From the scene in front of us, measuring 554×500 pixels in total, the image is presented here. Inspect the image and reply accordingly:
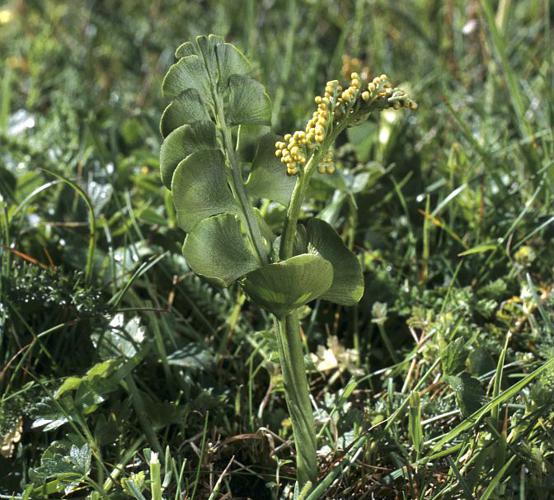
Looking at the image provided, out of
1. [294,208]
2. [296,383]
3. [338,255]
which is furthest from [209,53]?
[296,383]

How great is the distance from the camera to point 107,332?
1772 millimetres

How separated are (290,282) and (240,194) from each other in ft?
0.63

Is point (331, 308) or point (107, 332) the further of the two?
point (331, 308)

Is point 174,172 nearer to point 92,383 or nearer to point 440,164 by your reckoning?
point 92,383

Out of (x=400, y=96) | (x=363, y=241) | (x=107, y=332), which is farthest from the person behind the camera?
(x=363, y=241)

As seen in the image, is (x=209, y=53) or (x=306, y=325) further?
(x=306, y=325)

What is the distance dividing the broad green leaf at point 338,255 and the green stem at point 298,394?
0.34ft

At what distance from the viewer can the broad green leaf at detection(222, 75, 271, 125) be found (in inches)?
54.8

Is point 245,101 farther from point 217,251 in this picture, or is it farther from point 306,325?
point 306,325

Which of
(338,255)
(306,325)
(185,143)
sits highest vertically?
(185,143)

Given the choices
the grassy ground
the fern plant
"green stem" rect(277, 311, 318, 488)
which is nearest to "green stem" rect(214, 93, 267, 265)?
the fern plant

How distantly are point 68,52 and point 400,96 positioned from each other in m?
2.57

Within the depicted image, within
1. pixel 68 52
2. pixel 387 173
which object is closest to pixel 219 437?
pixel 387 173

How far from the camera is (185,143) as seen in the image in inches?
53.8
